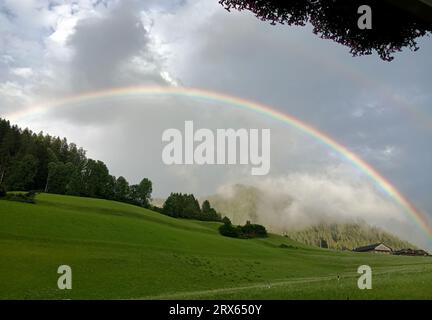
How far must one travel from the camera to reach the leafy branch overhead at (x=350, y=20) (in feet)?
22.9

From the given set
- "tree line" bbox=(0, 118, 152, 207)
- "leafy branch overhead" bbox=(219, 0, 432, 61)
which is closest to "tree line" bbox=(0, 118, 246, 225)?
"tree line" bbox=(0, 118, 152, 207)

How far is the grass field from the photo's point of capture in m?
31.5

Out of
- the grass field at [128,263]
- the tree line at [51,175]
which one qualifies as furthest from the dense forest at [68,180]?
the grass field at [128,263]

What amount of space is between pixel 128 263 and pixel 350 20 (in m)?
44.8

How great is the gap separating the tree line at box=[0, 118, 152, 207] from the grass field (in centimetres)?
4798

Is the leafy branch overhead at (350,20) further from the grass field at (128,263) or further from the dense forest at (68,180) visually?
the dense forest at (68,180)

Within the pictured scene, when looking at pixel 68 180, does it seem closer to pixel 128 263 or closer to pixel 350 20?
pixel 128 263

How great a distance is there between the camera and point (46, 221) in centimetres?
6712

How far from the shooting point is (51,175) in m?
144

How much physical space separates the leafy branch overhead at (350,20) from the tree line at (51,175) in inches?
5277

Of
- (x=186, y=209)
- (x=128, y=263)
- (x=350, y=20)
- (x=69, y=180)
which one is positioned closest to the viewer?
(x=350, y=20)

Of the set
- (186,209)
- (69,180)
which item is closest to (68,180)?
(69,180)
